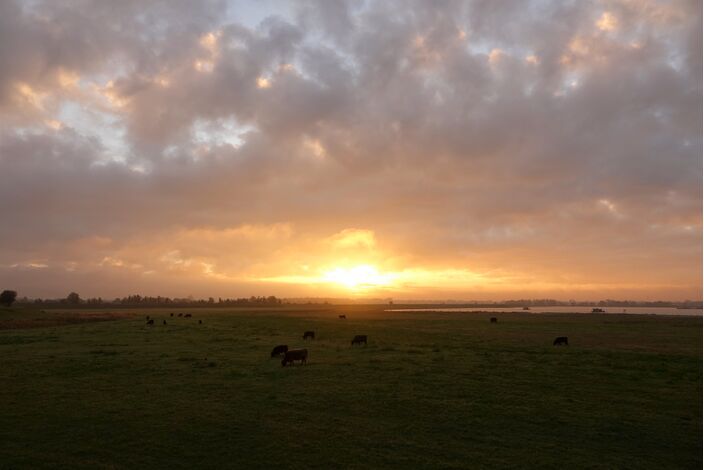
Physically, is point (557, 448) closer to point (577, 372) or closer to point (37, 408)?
point (577, 372)

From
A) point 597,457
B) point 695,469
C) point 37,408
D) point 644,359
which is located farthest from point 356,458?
point 644,359

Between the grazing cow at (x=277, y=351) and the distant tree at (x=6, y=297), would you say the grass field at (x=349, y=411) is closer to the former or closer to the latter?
the grazing cow at (x=277, y=351)

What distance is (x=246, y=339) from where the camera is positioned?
42.4m

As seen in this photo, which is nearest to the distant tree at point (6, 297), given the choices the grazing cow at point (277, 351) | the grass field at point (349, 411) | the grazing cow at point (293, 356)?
the grass field at point (349, 411)

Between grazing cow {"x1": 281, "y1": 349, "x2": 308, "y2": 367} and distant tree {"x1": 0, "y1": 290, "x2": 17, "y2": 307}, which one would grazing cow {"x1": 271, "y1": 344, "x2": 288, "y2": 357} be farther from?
distant tree {"x1": 0, "y1": 290, "x2": 17, "y2": 307}

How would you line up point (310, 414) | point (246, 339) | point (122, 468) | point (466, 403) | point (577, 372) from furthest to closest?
point (246, 339)
point (577, 372)
point (466, 403)
point (310, 414)
point (122, 468)

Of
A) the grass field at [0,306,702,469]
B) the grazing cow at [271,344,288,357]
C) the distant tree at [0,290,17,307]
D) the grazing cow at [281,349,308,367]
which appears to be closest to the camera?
the grass field at [0,306,702,469]

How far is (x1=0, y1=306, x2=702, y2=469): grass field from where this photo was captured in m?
13.0

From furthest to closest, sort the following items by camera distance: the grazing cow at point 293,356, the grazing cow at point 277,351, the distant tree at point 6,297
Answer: the distant tree at point 6,297 → the grazing cow at point 277,351 → the grazing cow at point 293,356

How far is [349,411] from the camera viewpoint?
1744 cm

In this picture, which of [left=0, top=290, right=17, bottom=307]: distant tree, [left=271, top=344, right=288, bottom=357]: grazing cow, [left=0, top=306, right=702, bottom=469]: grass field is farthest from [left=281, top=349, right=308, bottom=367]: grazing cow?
[left=0, top=290, right=17, bottom=307]: distant tree

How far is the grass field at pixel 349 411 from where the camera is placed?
13047mm

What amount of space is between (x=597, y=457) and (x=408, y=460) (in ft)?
19.0

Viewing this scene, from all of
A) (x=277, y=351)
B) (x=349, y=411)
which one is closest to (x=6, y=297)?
(x=277, y=351)
